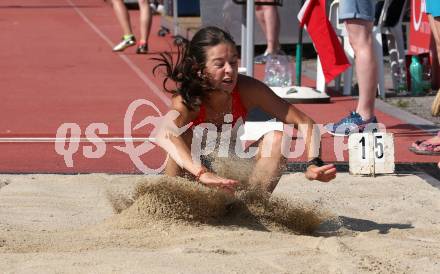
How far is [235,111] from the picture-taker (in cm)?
597

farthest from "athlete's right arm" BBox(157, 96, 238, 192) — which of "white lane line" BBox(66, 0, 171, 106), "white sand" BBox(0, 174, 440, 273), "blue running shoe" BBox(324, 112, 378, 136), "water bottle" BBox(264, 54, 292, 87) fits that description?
"water bottle" BBox(264, 54, 292, 87)

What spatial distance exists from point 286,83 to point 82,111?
2474 millimetres

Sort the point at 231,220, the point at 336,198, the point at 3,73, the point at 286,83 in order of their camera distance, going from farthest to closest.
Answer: the point at 3,73 < the point at 286,83 < the point at 336,198 < the point at 231,220

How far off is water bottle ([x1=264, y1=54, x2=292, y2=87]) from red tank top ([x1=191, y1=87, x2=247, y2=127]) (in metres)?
5.80

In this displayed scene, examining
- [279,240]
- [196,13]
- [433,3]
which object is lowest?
[196,13]

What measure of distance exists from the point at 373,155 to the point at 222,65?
6.86 feet

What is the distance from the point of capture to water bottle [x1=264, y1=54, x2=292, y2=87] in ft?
38.8

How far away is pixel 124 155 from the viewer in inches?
322

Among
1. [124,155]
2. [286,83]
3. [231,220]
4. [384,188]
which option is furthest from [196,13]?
[231,220]

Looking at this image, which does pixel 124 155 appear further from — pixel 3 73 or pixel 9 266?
pixel 3 73

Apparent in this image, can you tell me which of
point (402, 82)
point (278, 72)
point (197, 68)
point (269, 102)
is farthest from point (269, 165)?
point (402, 82)

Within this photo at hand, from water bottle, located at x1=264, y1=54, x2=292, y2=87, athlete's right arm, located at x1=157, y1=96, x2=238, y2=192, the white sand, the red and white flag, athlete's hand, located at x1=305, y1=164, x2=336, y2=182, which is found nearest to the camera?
the white sand

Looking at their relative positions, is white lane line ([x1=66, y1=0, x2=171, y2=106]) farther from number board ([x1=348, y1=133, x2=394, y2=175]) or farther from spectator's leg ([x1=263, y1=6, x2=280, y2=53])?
number board ([x1=348, y1=133, x2=394, y2=175])

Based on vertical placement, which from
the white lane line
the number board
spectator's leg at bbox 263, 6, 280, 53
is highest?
the number board
